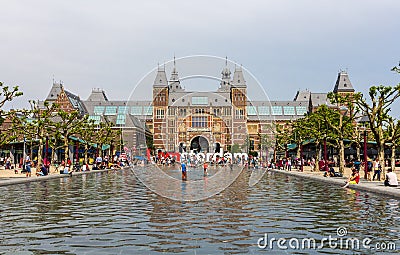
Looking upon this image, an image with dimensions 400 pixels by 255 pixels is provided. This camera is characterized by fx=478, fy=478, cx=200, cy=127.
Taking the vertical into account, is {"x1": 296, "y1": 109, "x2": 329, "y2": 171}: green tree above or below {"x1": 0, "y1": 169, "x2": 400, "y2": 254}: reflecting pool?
above

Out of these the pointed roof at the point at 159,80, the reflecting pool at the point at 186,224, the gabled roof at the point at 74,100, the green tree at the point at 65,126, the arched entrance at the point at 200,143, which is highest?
the gabled roof at the point at 74,100

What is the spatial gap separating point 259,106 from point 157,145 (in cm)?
4078

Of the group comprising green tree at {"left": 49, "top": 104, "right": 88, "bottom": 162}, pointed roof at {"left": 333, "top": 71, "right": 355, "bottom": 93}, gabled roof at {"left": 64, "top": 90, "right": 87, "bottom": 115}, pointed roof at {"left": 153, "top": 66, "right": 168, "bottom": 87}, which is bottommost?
green tree at {"left": 49, "top": 104, "right": 88, "bottom": 162}

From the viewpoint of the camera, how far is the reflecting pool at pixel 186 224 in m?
10.9

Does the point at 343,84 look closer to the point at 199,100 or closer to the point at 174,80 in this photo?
the point at 199,100

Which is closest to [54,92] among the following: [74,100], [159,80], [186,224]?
[74,100]

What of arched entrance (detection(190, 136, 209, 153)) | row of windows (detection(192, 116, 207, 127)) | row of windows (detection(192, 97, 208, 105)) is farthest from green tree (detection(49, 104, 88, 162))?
row of windows (detection(192, 97, 208, 105))

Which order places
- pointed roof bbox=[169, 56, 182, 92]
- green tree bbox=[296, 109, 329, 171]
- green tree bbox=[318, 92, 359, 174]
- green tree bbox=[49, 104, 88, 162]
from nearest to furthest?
pointed roof bbox=[169, 56, 182, 92]
green tree bbox=[318, 92, 359, 174]
green tree bbox=[296, 109, 329, 171]
green tree bbox=[49, 104, 88, 162]

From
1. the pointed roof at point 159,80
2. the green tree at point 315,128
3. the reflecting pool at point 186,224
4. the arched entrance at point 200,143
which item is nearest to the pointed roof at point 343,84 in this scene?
the arched entrance at point 200,143

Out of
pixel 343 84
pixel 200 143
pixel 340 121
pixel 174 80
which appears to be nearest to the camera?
pixel 174 80

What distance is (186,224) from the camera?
14.2 meters

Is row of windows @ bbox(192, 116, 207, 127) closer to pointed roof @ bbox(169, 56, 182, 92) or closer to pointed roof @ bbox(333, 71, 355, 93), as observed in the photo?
pointed roof @ bbox(169, 56, 182, 92)

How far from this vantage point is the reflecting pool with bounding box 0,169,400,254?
10.9 meters

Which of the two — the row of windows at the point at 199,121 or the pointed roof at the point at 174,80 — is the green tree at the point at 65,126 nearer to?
the pointed roof at the point at 174,80
